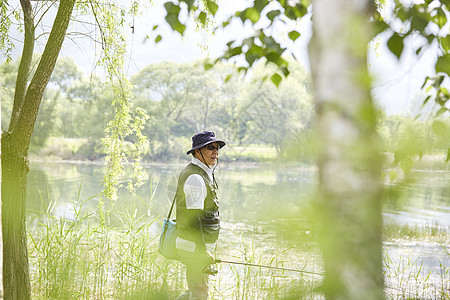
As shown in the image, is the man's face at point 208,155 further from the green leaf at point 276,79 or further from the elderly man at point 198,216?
the green leaf at point 276,79

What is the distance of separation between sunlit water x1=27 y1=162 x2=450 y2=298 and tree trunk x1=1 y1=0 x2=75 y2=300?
0.71m

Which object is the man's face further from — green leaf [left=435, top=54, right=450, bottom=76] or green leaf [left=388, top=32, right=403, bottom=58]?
green leaf [left=388, top=32, right=403, bottom=58]

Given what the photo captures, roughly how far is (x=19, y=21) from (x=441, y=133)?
4.68 meters


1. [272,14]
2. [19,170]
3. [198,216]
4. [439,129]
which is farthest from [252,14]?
[19,170]

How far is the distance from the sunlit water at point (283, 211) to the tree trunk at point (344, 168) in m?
0.04

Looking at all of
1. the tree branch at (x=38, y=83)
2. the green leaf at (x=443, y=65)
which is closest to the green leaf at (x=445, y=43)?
the green leaf at (x=443, y=65)

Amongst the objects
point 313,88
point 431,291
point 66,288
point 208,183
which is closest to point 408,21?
point 313,88

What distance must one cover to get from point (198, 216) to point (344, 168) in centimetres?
230

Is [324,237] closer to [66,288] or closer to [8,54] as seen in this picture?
[66,288]

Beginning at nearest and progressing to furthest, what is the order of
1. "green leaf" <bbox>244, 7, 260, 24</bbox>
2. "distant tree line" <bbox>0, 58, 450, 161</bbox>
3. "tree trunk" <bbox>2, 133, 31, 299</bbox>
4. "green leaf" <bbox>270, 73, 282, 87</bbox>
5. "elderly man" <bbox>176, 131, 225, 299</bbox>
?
1. "green leaf" <bbox>270, 73, 282, 87</bbox>
2. "green leaf" <bbox>244, 7, 260, 24</bbox>
3. "elderly man" <bbox>176, 131, 225, 299</bbox>
4. "tree trunk" <bbox>2, 133, 31, 299</bbox>
5. "distant tree line" <bbox>0, 58, 450, 161</bbox>

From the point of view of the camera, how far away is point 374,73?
501 mm

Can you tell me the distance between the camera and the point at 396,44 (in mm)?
813

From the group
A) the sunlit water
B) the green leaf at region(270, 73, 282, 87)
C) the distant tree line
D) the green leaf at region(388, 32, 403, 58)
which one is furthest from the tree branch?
the distant tree line

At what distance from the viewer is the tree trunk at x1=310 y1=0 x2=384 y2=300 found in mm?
597
